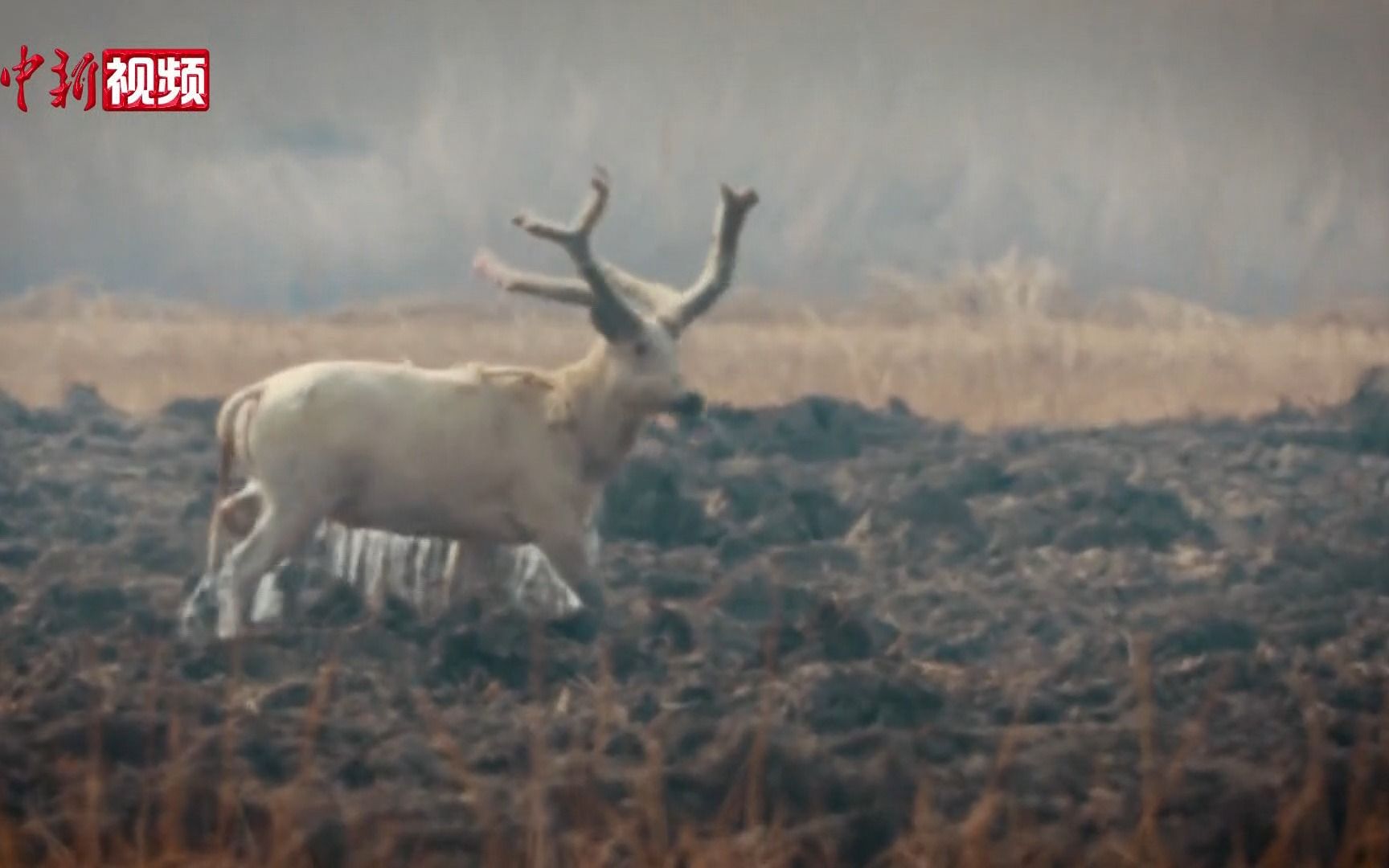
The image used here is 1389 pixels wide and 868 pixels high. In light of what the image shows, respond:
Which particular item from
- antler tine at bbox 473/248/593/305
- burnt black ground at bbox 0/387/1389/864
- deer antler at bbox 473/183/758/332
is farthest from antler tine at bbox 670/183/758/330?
burnt black ground at bbox 0/387/1389/864

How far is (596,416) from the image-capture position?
4848 millimetres

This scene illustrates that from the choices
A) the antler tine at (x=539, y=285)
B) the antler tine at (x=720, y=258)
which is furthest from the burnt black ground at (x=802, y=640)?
the antler tine at (x=539, y=285)

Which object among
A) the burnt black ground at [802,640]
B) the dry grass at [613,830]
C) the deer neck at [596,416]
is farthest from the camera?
the deer neck at [596,416]

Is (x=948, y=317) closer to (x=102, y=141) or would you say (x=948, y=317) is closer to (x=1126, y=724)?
(x=1126, y=724)

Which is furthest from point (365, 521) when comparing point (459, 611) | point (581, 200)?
point (581, 200)

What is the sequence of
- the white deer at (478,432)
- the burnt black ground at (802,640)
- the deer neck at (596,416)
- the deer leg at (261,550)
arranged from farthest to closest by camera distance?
the deer neck at (596,416) < the white deer at (478,432) < the deer leg at (261,550) < the burnt black ground at (802,640)

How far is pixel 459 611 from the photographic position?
4.34 meters

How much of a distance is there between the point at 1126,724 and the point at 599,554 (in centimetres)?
127

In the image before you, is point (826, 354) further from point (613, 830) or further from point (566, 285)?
point (613, 830)

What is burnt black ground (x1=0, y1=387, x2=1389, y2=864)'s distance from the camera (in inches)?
146

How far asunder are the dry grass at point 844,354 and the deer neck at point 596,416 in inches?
3.9

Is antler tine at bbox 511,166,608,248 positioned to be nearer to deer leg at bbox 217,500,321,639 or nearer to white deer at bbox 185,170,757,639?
white deer at bbox 185,170,757,639

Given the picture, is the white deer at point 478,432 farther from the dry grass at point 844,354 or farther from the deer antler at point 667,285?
the dry grass at point 844,354

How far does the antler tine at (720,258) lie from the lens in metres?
4.68
